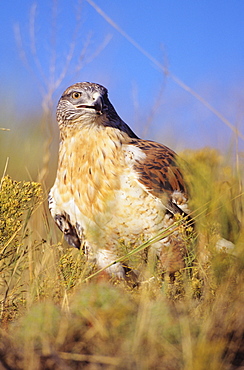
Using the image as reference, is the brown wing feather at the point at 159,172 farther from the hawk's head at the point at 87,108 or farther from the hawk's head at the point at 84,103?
the hawk's head at the point at 84,103

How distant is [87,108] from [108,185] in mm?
798

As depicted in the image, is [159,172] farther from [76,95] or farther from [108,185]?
[76,95]

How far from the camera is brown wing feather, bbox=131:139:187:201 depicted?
3.70 m

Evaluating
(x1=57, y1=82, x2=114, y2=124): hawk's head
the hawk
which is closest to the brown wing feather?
the hawk

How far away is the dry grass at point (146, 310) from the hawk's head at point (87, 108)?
48.1 inches

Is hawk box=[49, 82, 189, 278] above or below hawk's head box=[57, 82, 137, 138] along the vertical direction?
below

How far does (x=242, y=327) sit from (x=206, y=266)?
60 centimetres

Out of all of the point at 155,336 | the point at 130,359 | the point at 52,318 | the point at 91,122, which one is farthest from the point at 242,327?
the point at 91,122

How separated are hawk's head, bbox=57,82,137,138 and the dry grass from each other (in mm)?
1221

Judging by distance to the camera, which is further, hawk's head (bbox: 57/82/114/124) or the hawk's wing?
hawk's head (bbox: 57/82/114/124)

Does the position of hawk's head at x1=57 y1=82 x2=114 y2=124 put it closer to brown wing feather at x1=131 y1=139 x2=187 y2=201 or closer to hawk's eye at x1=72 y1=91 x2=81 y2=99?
hawk's eye at x1=72 y1=91 x2=81 y2=99

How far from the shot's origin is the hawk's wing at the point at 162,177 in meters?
3.69

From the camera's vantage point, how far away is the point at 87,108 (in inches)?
161

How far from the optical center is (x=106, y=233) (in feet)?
12.3
